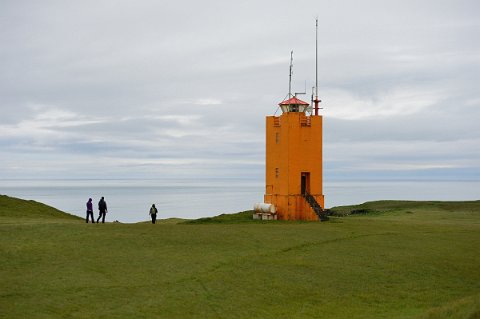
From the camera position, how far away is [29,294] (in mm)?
22203

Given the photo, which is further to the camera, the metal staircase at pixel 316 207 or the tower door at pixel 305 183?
the tower door at pixel 305 183

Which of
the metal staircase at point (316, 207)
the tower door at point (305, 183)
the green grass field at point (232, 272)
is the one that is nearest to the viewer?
the green grass field at point (232, 272)

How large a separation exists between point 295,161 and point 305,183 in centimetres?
235

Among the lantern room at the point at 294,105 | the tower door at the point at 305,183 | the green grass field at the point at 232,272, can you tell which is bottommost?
the green grass field at the point at 232,272

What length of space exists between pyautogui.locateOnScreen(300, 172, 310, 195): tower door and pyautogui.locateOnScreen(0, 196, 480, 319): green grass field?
38.8ft

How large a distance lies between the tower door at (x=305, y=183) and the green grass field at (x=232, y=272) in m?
11.8

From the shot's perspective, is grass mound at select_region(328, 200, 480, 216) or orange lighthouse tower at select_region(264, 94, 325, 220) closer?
orange lighthouse tower at select_region(264, 94, 325, 220)

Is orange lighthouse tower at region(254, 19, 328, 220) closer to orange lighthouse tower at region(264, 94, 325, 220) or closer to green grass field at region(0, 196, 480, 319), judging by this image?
orange lighthouse tower at region(264, 94, 325, 220)

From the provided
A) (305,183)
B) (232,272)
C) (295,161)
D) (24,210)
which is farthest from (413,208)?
(232,272)

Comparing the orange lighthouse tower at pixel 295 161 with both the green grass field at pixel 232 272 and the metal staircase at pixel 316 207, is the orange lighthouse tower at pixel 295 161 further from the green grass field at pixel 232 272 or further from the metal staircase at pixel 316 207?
the green grass field at pixel 232 272

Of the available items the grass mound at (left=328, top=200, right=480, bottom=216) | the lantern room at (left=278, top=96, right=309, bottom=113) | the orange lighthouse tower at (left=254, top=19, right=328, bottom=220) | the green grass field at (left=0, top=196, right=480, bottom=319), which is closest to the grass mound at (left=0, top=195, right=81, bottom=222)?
the green grass field at (left=0, top=196, right=480, bottom=319)

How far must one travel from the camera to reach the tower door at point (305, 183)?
48875 millimetres

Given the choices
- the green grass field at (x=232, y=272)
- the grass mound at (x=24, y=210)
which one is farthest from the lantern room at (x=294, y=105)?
the grass mound at (x=24, y=210)

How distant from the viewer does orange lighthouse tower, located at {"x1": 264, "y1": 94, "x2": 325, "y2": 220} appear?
157 feet
